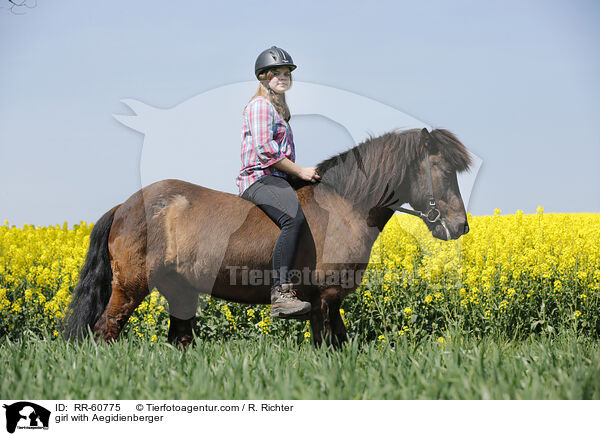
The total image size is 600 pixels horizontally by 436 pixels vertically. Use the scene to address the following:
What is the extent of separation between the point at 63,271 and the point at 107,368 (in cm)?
368

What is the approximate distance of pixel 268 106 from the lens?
3.78m

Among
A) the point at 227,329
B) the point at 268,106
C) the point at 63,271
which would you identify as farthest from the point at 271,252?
the point at 63,271

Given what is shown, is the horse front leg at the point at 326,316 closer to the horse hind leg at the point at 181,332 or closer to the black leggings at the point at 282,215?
the black leggings at the point at 282,215

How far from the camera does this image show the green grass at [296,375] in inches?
111

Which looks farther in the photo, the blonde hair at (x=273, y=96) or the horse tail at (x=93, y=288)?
the horse tail at (x=93, y=288)

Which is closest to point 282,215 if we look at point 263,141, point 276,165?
point 276,165

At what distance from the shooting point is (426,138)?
3.94 metres

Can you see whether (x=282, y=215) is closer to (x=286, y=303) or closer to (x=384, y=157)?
(x=286, y=303)

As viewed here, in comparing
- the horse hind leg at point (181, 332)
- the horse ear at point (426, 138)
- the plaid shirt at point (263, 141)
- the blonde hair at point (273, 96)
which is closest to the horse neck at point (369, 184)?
the horse ear at point (426, 138)

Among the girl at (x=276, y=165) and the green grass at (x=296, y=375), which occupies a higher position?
the girl at (x=276, y=165)

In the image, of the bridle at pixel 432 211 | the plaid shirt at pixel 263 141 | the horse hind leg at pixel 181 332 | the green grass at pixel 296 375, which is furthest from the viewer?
the horse hind leg at pixel 181 332

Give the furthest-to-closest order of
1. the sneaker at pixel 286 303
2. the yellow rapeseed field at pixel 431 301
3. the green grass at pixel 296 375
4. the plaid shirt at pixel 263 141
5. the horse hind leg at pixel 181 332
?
1. the yellow rapeseed field at pixel 431 301
2. the horse hind leg at pixel 181 332
3. the plaid shirt at pixel 263 141
4. the sneaker at pixel 286 303
5. the green grass at pixel 296 375

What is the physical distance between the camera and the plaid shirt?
3768mm

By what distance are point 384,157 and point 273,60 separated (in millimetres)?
1154
